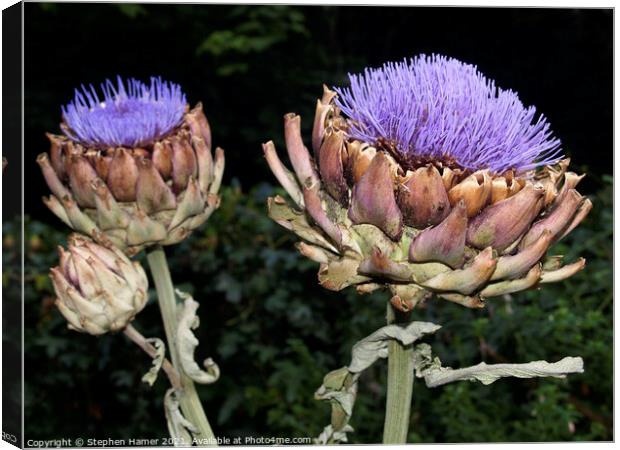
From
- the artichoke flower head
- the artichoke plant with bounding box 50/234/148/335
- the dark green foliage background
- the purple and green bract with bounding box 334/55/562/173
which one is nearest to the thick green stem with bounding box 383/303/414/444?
the artichoke flower head

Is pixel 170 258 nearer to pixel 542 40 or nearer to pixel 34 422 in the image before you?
pixel 34 422

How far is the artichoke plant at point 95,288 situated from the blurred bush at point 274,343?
77 cm

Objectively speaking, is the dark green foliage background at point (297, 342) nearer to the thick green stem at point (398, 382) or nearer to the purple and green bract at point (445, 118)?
the thick green stem at point (398, 382)

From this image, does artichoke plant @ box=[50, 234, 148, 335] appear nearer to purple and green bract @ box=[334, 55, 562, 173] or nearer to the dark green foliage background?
purple and green bract @ box=[334, 55, 562, 173]

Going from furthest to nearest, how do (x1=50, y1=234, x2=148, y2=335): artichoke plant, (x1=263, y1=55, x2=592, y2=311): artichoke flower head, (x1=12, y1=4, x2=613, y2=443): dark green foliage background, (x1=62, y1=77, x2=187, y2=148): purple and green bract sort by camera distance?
1. (x1=12, y1=4, x2=613, y2=443): dark green foliage background
2. (x1=62, y1=77, x2=187, y2=148): purple and green bract
3. (x1=50, y1=234, x2=148, y2=335): artichoke plant
4. (x1=263, y1=55, x2=592, y2=311): artichoke flower head

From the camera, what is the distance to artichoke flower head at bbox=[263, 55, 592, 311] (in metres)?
0.85

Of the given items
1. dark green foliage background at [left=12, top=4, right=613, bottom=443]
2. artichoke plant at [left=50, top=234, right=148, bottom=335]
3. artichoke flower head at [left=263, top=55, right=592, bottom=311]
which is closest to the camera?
artichoke flower head at [left=263, top=55, right=592, bottom=311]

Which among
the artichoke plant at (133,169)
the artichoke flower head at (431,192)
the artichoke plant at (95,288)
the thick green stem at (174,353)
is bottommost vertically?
the thick green stem at (174,353)

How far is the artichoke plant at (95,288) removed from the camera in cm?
100

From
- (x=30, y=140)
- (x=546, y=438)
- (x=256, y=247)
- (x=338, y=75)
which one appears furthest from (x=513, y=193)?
(x=30, y=140)

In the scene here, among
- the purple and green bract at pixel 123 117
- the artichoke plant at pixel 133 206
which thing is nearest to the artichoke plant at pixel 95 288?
the artichoke plant at pixel 133 206

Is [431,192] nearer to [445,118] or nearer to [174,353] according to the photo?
[445,118]

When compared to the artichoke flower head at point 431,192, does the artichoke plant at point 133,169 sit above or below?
below

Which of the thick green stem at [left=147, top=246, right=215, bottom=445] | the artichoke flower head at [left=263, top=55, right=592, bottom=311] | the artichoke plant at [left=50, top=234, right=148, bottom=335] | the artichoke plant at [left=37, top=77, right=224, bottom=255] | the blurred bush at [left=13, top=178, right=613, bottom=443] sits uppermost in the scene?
the artichoke flower head at [left=263, top=55, right=592, bottom=311]
